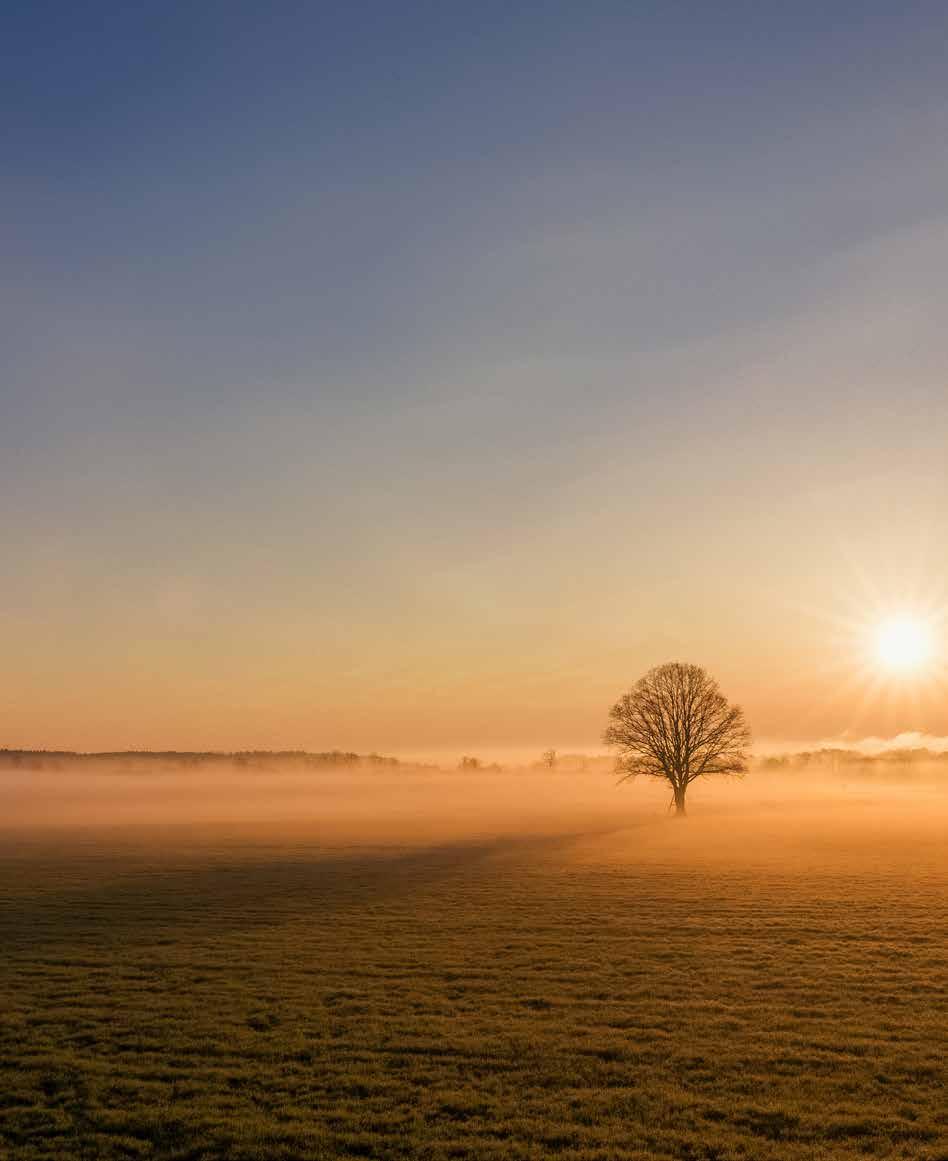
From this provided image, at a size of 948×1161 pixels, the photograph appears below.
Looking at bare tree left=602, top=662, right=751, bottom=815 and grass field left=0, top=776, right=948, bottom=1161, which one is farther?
bare tree left=602, top=662, right=751, bottom=815

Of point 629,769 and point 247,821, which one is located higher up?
point 629,769

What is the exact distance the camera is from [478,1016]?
2005 centimetres

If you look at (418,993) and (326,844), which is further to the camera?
(326,844)

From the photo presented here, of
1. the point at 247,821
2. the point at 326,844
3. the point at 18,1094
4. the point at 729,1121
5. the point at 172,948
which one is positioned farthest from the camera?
the point at 247,821

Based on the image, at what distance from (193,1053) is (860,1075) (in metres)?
13.8

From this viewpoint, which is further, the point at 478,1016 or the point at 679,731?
the point at 679,731

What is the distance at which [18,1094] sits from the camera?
15766mm

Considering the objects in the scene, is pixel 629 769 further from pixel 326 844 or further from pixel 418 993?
pixel 418 993

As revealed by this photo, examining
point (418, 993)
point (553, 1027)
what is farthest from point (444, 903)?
point (553, 1027)

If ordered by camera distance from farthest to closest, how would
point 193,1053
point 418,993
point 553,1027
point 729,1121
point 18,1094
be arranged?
point 418,993
point 553,1027
point 193,1053
point 18,1094
point 729,1121

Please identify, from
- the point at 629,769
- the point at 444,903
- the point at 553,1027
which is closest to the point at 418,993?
the point at 553,1027

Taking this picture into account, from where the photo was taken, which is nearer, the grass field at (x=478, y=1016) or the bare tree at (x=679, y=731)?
the grass field at (x=478, y=1016)

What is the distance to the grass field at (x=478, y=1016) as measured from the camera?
46.5ft

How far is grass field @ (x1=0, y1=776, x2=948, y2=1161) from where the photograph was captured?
14.2 m
